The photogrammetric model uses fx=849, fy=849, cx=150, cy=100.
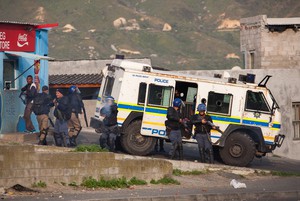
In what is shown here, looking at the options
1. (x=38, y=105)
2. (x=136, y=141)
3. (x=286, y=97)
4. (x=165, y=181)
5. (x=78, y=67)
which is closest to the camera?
(x=165, y=181)

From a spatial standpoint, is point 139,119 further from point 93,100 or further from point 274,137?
point 93,100

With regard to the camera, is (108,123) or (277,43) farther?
(277,43)

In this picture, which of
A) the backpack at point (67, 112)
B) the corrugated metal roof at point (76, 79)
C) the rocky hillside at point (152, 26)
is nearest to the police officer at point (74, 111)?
the backpack at point (67, 112)

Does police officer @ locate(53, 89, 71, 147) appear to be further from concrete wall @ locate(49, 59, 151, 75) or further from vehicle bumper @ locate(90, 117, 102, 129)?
concrete wall @ locate(49, 59, 151, 75)

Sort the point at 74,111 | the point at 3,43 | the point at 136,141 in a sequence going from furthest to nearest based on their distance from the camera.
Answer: the point at 3,43 → the point at 74,111 → the point at 136,141

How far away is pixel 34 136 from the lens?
25703 mm

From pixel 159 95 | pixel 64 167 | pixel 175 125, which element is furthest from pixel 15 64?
pixel 64 167

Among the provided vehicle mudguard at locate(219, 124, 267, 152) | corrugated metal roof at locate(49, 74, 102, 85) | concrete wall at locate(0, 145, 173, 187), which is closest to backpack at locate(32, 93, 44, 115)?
concrete wall at locate(0, 145, 173, 187)

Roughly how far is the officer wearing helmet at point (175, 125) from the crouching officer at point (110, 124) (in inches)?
54.7

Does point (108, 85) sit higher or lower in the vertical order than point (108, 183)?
higher

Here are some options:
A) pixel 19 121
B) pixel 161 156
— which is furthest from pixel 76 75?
pixel 161 156

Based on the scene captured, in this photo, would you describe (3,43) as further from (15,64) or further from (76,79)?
(76,79)

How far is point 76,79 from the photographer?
38.8 m

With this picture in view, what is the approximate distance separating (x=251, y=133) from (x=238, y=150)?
65 cm
